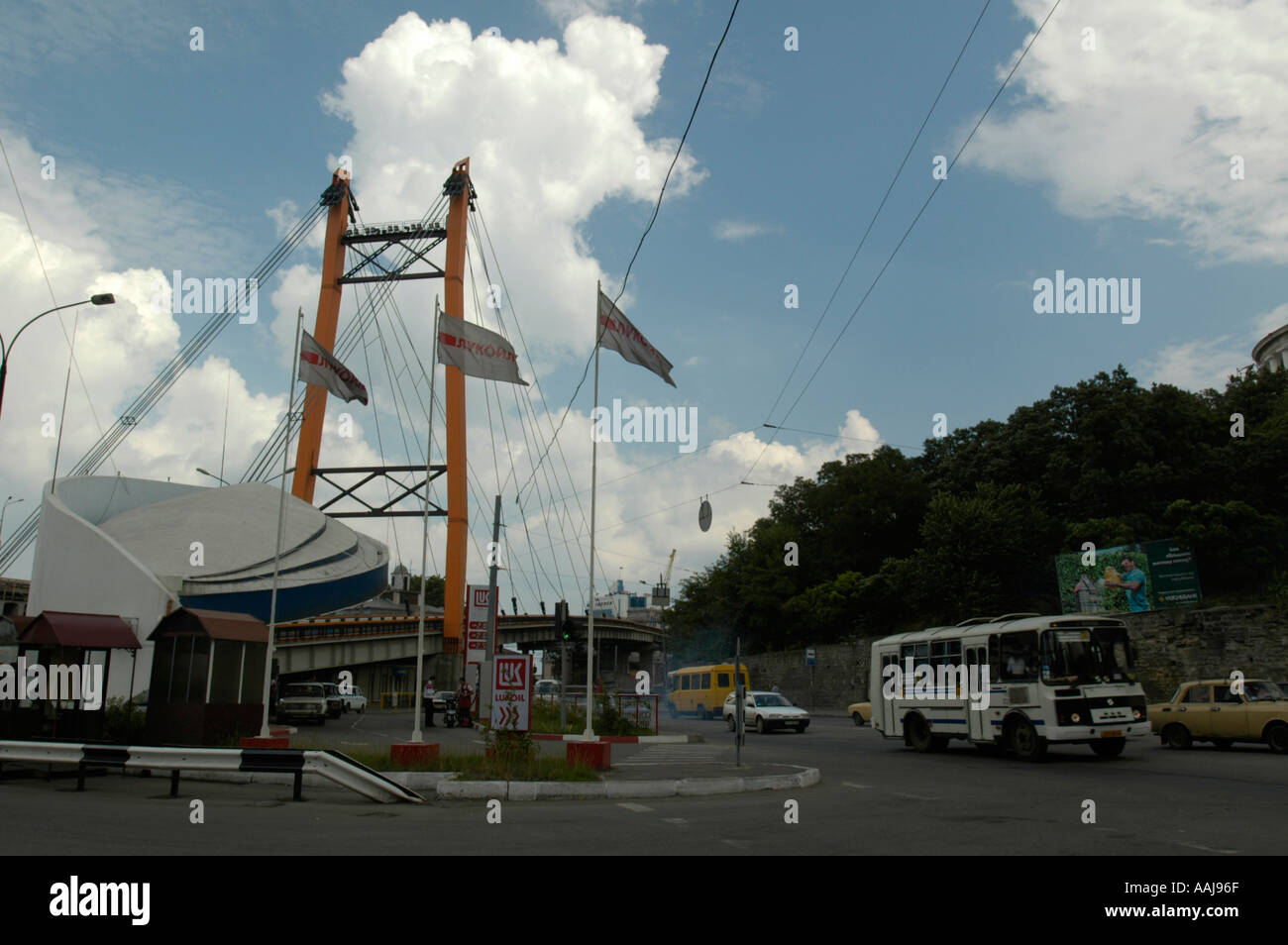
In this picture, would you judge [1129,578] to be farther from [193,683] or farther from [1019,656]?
[193,683]

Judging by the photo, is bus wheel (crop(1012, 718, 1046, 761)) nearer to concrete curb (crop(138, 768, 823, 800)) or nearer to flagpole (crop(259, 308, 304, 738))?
concrete curb (crop(138, 768, 823, 800))

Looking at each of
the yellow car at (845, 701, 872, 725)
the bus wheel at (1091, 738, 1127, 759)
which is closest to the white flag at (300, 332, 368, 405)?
the bus wheel at (1091, 738, 1127, 759)

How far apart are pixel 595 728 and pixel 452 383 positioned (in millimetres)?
31586

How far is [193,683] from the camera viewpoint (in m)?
17.7

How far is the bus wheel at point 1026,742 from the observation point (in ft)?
57.9

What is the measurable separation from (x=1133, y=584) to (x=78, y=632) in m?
35.7

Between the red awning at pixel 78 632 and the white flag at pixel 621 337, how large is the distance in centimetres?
1064

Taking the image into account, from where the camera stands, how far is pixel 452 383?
5394 centimetres

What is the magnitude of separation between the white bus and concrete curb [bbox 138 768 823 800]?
540 centimetres

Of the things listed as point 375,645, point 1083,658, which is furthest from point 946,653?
point 375,645

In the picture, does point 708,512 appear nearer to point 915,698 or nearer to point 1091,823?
point 915,698

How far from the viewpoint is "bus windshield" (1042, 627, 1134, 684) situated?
17.2 m

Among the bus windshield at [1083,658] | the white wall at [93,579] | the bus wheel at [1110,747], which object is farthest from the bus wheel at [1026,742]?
the white wall at [93,579]

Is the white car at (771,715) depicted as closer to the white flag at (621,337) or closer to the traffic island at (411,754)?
the white flag at (621,337)
